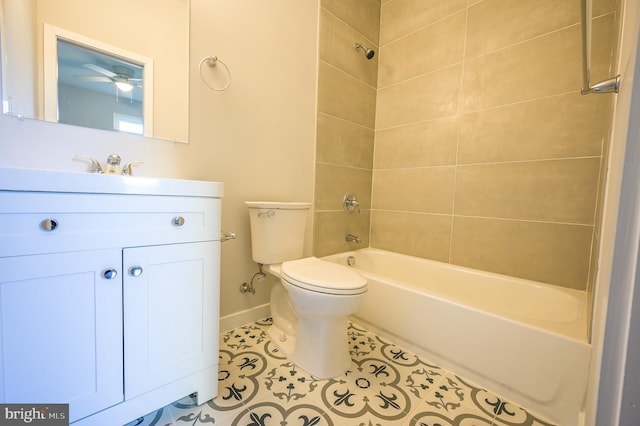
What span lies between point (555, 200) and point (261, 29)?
6.47ft

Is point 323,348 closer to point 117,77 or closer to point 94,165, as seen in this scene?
point 94,165

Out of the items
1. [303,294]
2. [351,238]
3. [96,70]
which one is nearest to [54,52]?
[96,70]

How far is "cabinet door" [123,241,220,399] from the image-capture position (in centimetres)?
78

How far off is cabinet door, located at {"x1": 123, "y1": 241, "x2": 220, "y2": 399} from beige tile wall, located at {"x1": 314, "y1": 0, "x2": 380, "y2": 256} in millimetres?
1018

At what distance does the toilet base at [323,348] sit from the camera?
1130 millimetres

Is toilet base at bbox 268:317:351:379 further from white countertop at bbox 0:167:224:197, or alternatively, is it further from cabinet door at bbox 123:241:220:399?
white countertop at bbox 0:167:224:197

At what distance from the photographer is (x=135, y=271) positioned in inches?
30.1

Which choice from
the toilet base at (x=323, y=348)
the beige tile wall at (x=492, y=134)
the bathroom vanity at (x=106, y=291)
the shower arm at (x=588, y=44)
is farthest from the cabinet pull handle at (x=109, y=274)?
the beige tile wall at (x=492, y=134)

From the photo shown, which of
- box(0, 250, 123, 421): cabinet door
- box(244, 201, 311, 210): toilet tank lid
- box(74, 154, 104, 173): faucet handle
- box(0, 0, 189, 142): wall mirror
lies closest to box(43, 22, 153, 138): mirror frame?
box(0, 0, 189, 142): wall mirror

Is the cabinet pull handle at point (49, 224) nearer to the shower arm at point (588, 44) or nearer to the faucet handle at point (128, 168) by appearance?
the faucet handle at point (128, 168)

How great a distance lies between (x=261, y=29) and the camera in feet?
4.97

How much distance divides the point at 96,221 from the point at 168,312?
1.18ft

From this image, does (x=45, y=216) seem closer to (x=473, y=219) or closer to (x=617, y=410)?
(x=617, y=410)

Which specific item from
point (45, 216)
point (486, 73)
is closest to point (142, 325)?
point (45, 216)
